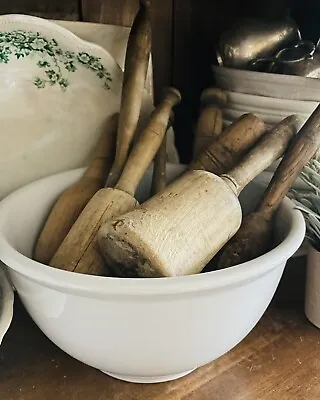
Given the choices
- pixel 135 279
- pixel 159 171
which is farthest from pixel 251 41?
pixel 135 279

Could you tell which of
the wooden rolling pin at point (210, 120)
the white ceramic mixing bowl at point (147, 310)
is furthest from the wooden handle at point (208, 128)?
the white ceramic mixing bowl at point (147, 310)

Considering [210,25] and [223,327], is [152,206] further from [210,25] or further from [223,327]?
[210,25]

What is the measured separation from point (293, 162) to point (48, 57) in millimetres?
240

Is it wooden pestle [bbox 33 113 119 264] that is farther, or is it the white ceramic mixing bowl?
wooden pestle [bbox 33 113 119 264]

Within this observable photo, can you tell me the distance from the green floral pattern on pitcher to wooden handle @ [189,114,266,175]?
0.13 m

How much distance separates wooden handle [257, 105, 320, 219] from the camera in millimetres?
465

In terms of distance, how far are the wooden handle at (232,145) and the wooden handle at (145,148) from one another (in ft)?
0.13

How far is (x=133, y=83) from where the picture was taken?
507 millimetres

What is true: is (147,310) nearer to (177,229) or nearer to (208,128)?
(177,229)

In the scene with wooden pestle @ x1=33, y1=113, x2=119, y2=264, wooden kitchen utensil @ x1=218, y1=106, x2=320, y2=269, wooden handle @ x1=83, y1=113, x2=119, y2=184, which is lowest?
wooden pestle @ x1=33, y1=113, x2=119, y2=264

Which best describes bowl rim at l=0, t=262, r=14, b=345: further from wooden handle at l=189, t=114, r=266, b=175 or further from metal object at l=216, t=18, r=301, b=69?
metal object at l=216, t=18, r=301, b=69

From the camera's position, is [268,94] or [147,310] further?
[268,94]

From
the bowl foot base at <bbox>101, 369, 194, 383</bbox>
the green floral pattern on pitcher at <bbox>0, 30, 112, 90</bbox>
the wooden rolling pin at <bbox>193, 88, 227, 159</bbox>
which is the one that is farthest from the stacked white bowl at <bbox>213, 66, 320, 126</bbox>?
the bowl foot base at <bbox>101, 369, 194, 383</bbox>

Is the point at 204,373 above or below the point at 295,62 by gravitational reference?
below
